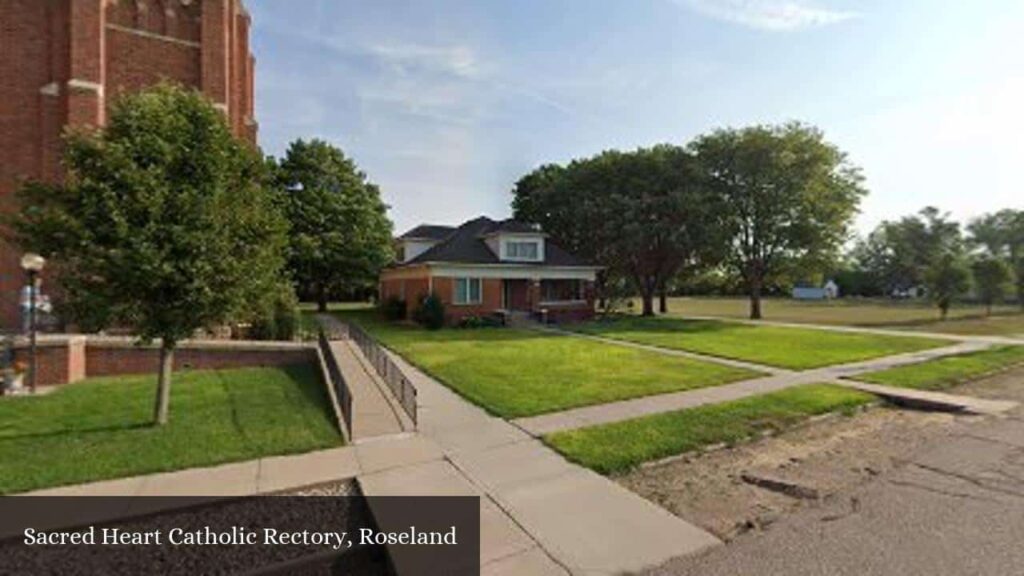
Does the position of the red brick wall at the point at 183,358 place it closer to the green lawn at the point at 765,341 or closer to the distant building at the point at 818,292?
the green lawn at the point at 765,341

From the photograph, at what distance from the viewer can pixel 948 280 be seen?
40.5 m

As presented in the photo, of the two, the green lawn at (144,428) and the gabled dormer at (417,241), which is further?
the gabled dormer at (417,241)

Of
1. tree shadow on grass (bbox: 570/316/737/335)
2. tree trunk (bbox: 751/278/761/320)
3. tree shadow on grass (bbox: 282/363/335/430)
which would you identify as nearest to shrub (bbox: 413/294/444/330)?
tree shadow on grass (bbox: 570/316/737/335)

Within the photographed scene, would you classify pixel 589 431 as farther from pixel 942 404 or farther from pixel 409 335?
pixel 409 335

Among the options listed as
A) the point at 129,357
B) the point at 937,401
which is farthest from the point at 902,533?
the point at 129,357

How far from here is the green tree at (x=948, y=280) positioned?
132 ft

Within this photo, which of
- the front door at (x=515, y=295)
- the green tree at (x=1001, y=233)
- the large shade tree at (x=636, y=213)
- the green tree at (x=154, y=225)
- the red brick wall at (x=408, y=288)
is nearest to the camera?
the green tree at (x=154, y=225)

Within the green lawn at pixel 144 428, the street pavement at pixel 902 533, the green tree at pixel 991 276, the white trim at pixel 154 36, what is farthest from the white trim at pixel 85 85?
the green tree at pixel 991 276

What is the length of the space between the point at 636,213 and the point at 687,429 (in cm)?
2845

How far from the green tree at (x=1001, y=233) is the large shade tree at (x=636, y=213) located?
72136mm

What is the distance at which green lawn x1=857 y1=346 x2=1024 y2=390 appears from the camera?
13867 millimetres

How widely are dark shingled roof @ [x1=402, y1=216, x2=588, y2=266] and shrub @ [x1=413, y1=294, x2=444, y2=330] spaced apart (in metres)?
Answer: 3.17

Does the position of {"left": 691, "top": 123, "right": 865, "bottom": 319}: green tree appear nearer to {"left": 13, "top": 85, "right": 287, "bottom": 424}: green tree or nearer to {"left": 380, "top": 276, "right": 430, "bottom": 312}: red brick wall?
{"left": 380, "top": 276, "right": 430, "bottom": 312}: red brick wall

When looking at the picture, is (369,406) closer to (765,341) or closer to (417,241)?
(765,341)
